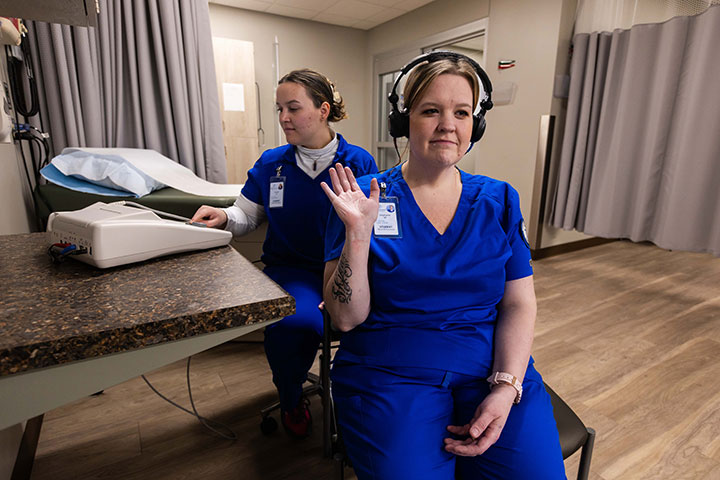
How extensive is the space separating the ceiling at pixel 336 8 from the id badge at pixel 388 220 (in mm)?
4104

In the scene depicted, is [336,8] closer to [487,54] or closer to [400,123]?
[487,54]

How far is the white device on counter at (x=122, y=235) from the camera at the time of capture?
752mm

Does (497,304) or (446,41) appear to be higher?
(446,41)

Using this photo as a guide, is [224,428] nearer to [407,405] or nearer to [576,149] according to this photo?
[407,405]

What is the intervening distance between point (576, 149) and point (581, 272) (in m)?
1.05

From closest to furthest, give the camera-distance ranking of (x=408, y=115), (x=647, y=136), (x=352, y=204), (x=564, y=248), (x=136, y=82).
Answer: (x=352, y=204) → (x=408, y=115) → (x=136, y=82) → (x=647, y=136) → (x=564, y=248)

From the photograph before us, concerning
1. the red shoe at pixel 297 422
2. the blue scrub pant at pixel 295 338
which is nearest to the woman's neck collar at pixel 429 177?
the blue scrub pant at pixel 295 338

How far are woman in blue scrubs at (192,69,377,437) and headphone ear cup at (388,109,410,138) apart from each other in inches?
16.9

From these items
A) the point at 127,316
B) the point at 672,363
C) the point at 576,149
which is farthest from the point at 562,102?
the point at 127,316

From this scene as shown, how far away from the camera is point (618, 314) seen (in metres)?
2.58

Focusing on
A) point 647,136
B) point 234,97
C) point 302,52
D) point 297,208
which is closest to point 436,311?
point 297,208

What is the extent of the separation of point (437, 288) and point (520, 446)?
0.36 meters

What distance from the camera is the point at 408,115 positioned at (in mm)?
1028

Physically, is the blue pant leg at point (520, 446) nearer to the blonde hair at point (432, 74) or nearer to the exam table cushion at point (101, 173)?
the blonde hair at point (432, 74)
